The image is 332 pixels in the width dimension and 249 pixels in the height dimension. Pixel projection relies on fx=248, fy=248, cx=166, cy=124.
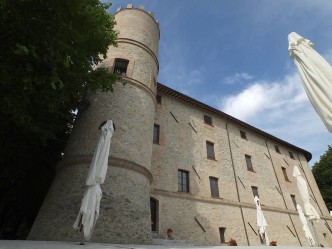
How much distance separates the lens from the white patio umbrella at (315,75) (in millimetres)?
3803

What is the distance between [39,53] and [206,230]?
40.7ft

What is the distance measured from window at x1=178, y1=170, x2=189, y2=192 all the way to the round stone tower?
3692mm

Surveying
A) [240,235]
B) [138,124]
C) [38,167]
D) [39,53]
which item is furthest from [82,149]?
[240,235]

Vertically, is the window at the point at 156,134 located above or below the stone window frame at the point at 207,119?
below

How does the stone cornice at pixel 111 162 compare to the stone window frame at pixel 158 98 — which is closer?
the stone cornice at pixel 111 162

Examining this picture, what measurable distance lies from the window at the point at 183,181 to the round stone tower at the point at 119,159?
12.1 ft

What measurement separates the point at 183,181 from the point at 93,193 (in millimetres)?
8881

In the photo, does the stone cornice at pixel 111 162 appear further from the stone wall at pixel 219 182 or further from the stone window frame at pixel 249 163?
the stone window frame at pixel 249 163

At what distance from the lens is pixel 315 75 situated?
4.13 meters

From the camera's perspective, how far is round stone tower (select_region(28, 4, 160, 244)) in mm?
9008

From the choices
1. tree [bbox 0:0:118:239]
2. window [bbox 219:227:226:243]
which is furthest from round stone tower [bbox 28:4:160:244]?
window [bbox 219:227:226:243]

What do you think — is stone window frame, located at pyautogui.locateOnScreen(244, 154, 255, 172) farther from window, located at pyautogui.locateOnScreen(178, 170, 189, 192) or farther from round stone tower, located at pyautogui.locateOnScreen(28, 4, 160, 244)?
round stone tower, located at pyautogui.locateOnScreen(28, 4, 160, 244)

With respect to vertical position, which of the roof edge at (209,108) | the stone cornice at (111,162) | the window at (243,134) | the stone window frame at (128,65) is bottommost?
the stone cornice at (111,162)

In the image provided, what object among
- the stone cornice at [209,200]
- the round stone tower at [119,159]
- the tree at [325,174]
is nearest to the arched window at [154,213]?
the stone cornice at [209,200]
